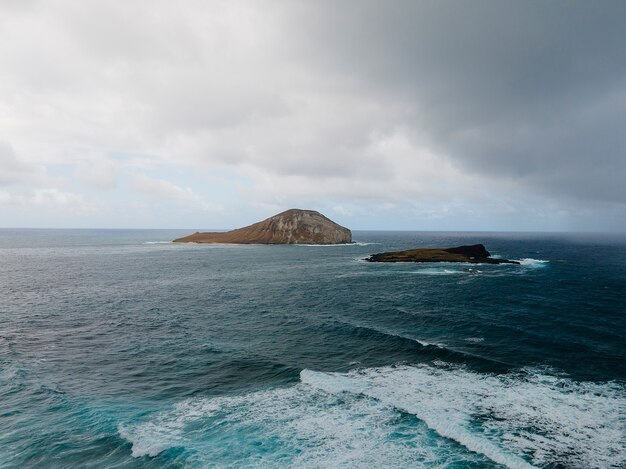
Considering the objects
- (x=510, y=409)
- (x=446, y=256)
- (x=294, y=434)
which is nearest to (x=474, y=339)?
(x=510, y=409)

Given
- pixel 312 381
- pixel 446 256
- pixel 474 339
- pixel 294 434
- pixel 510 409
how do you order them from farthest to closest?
pixel 446 256
pixel 474 339
pixel 312 381
pixel 510 409
pixel 294 434

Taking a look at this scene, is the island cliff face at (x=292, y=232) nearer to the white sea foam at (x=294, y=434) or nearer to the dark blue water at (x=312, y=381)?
the dark blue water at (x=312, y=381)

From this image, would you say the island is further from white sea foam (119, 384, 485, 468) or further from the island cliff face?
white sea foam (119, 384, 485, 468)

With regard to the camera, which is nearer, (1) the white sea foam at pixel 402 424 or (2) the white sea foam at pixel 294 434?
(2) the white sea foam at pixel 294 434

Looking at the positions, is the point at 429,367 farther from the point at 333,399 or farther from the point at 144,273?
the point at 144,273

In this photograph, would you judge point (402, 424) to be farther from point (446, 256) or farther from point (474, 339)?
point (446, 256)

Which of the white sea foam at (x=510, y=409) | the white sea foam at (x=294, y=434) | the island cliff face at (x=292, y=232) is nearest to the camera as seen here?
the white sea foam at (x=294, y=434)

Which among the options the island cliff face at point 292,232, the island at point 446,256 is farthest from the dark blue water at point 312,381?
the island cliff face at point 292,232

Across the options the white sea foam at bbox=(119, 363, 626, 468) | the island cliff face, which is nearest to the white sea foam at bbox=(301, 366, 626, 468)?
the white sea foam at bbox=(119, 363, 626, 468)
